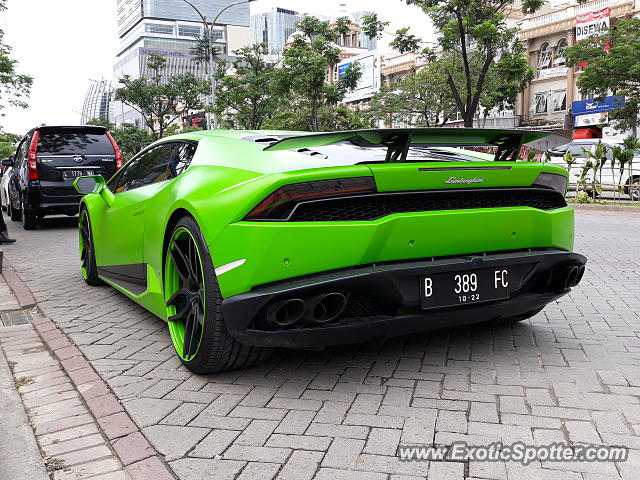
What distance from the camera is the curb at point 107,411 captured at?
7.69 ft

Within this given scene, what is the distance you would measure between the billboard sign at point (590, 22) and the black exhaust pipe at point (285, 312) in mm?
42635

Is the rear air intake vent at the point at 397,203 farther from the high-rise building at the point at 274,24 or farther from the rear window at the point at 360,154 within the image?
the high-rise building at the point at 274,24

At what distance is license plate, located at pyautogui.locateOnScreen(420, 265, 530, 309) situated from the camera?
2934mm

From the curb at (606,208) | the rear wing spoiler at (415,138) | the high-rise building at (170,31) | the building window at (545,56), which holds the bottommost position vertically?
the curb at (606,208)

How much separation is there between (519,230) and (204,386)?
181 centimetres

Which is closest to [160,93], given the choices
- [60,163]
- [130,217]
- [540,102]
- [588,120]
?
[540,102]

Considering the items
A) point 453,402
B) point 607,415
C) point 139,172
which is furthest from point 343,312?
point 139,172

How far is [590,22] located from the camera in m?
41.7

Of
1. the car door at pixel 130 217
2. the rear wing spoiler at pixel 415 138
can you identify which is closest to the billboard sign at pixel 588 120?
the car door at pixel 130 217

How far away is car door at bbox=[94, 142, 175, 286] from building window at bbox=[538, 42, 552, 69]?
1860 inches

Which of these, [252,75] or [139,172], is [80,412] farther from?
[252,75]

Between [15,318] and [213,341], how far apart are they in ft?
8.17

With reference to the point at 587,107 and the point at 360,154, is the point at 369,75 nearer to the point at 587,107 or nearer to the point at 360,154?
the point at 587,107

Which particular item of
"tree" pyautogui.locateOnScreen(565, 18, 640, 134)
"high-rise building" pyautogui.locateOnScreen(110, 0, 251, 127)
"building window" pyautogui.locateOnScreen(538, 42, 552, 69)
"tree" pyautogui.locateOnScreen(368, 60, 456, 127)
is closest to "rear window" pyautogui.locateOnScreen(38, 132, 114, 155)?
"tree" pyautogui.locateOnScreen(565, 18, 640, 134)
